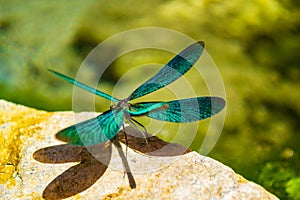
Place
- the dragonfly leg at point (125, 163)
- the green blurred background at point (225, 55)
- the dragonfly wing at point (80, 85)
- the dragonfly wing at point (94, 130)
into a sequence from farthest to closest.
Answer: the green blurred background at point (225, 55) < the dragonfly wing at point (80, 85) < the dragonfly leg at point (125, 163) < the dragonfly wing at point (94, 130)

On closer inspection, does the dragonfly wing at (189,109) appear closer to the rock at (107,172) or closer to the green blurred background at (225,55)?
the rock at (107,172)

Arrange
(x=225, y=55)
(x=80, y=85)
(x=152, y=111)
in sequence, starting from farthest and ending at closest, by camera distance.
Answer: (x=225, y=55)
(x=80, y=85)
(x=152, y=111)

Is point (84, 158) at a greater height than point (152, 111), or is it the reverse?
point (152, 111)

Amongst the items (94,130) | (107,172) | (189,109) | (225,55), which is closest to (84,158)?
(107,172)

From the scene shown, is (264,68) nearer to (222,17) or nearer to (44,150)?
(222,17)

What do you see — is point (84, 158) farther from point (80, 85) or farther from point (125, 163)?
point (80, 85)

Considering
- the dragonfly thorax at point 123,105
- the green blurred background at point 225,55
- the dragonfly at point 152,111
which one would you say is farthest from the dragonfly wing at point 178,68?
the green blurred background at point 225,55
